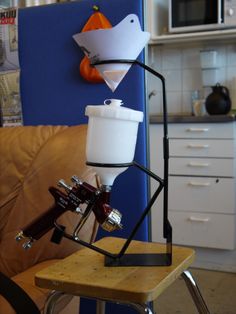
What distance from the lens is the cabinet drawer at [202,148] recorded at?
8.74ft

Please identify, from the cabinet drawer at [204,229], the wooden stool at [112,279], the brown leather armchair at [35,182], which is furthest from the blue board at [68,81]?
the cabinet drawer at [204,229]

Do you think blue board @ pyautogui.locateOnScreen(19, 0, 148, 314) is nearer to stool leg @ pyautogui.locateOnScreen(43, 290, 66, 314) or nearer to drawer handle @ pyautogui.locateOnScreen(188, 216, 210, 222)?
stool leg @ pyautogui.locateOnScreen(43, 290, 66, 314)

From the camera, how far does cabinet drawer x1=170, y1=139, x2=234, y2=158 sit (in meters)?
2.66

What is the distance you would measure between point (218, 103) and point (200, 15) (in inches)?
23.3

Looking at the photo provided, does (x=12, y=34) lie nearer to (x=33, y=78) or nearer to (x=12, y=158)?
(x=33, y=78)

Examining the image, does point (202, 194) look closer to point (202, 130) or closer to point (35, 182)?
point (202, 130)

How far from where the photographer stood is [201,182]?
8.96ft

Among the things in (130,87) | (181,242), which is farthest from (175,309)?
(130,87)

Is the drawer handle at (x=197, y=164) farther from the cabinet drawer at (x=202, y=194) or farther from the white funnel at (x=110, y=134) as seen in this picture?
the white funnel at (x=110, y=134)

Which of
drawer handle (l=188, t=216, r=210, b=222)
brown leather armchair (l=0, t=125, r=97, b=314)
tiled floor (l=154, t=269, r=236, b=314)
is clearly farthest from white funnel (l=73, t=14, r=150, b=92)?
drawer handle (l=188, t=216, r=210, b=222)

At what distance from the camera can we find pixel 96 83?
64.0 inches

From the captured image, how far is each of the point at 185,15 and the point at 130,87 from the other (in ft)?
5.21

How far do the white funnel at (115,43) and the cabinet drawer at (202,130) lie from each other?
1.75 meters

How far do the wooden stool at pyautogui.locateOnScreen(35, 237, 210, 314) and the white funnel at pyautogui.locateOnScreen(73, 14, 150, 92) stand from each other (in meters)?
0.43
